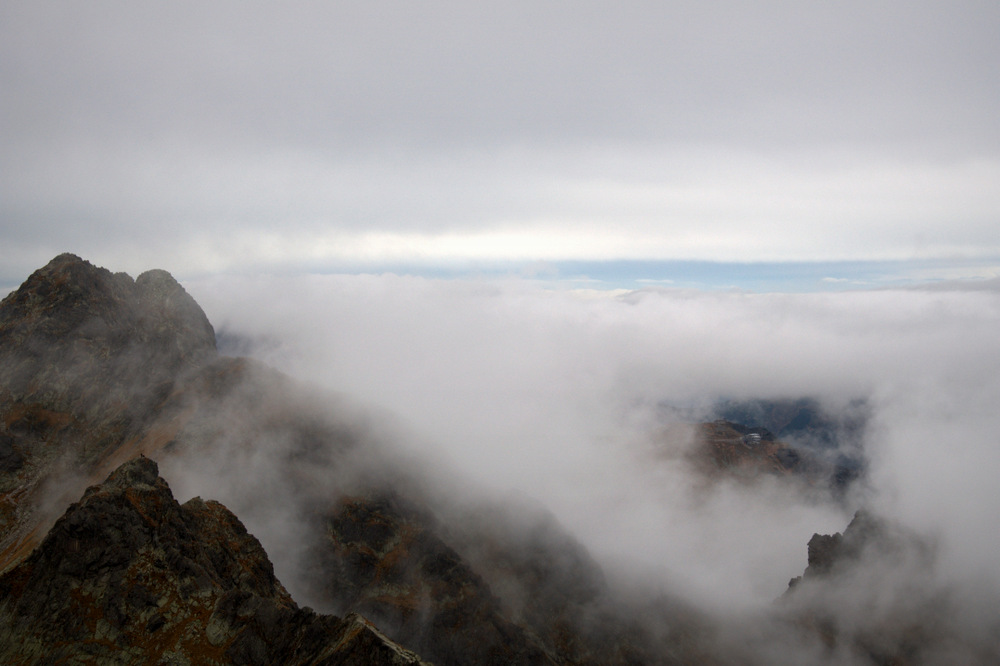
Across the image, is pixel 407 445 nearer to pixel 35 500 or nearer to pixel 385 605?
pixel 385 605

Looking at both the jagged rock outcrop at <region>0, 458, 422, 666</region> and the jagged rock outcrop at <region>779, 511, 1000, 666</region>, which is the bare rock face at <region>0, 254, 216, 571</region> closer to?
the jagged rock outcrop at <region>0, 458, 422, 666</region>

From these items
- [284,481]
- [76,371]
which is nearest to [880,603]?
[284,481]

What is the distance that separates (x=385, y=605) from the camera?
347 feet

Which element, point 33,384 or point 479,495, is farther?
point 479,495

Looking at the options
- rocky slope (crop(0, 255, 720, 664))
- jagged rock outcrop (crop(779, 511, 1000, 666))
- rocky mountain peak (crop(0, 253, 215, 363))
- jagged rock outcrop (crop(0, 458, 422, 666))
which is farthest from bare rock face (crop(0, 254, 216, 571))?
jagged rock outcrop (crop(779, 511, 1000, 666))

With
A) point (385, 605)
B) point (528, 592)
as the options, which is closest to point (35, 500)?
point (385, 605)

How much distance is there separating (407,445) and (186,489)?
60551 mm

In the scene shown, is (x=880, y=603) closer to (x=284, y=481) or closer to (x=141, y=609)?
(x=284, y=481)

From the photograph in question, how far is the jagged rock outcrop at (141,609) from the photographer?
41594mm

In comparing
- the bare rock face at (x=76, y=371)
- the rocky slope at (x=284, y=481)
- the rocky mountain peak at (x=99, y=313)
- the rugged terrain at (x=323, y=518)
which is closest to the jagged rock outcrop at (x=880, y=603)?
the rugged terrain at (x=323, y=518)

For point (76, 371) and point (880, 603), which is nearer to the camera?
point (76, 371)

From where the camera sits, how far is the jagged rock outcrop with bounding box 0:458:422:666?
136 ft

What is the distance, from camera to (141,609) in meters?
45.1

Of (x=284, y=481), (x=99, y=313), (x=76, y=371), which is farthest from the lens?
(x=99, y=313)
